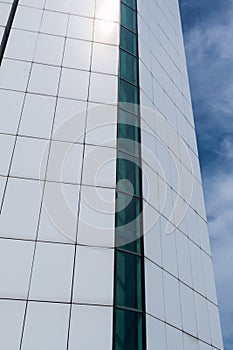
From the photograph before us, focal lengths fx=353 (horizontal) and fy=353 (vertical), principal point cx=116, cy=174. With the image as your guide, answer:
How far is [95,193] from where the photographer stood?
1267cm

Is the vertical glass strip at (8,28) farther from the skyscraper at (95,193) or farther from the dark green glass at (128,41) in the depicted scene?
the dark green glass at (128,41)

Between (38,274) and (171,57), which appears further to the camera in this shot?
(171,57)

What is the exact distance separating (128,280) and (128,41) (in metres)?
12.4

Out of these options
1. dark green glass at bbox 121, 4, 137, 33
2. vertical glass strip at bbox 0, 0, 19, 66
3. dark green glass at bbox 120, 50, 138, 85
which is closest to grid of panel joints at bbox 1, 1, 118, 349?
vertical glass strip at bbox 0, 0, 19, 66

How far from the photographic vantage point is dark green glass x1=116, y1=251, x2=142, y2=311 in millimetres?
11102

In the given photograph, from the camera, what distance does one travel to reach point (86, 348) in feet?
32.4

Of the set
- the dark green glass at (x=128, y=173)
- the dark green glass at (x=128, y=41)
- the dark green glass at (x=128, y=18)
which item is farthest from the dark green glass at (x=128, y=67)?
the dark green glass at (x=128, y=173)

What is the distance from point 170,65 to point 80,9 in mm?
6626

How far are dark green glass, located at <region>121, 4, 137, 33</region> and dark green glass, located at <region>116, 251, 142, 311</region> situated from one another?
1283 centimetres

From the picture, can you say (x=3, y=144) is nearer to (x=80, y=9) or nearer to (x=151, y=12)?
(x=80, y=9)

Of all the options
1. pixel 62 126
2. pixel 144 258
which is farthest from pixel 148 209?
pixel 62 126

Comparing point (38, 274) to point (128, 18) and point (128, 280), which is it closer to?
point (128, 280)

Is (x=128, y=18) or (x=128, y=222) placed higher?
(x=128, y=18)

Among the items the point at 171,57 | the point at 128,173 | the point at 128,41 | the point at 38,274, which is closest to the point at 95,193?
the point at 128,173
